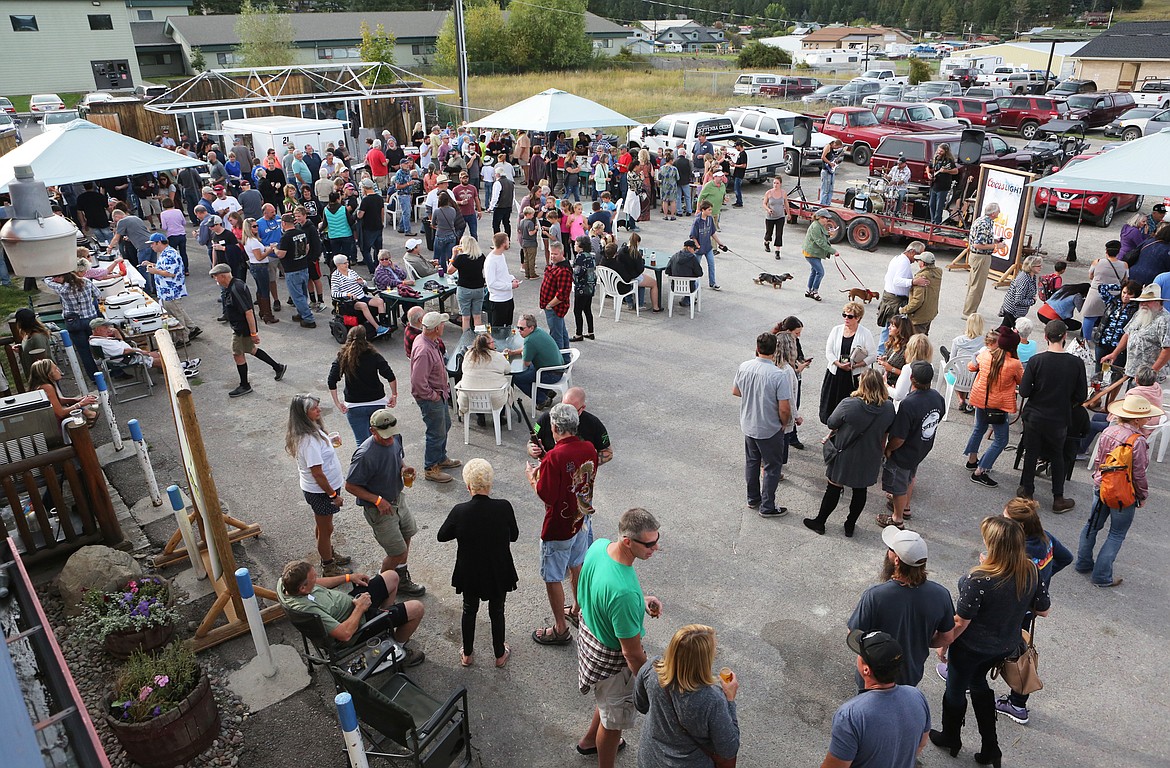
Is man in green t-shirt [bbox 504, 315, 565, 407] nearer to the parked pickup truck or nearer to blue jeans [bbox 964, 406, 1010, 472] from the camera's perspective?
blue jeans [bbox 964, 406, 1010, 472]

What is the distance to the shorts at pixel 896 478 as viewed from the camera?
6324 millimetres

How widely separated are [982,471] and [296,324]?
946 cm

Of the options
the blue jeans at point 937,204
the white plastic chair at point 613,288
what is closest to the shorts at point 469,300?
the white plastic chair at point 613,288

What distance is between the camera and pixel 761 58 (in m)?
60.5

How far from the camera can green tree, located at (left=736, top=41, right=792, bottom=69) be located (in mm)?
60375

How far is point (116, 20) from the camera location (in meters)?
48.5

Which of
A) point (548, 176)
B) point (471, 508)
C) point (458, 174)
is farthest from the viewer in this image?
point (548, 176)

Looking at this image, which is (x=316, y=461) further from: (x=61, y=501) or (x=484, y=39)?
(x=484, y=39)

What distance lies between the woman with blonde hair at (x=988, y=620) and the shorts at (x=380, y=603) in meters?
3.21

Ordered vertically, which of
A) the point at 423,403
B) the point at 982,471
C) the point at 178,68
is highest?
the point at 178,68

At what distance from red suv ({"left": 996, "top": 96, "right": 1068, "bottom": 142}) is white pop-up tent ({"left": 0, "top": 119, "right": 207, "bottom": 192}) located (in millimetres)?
27210

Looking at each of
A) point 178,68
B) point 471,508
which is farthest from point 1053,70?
point 178,68

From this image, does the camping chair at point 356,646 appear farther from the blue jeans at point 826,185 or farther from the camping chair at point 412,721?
the blue jeans at point 826,185

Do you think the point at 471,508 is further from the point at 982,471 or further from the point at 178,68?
the point at 178,68
